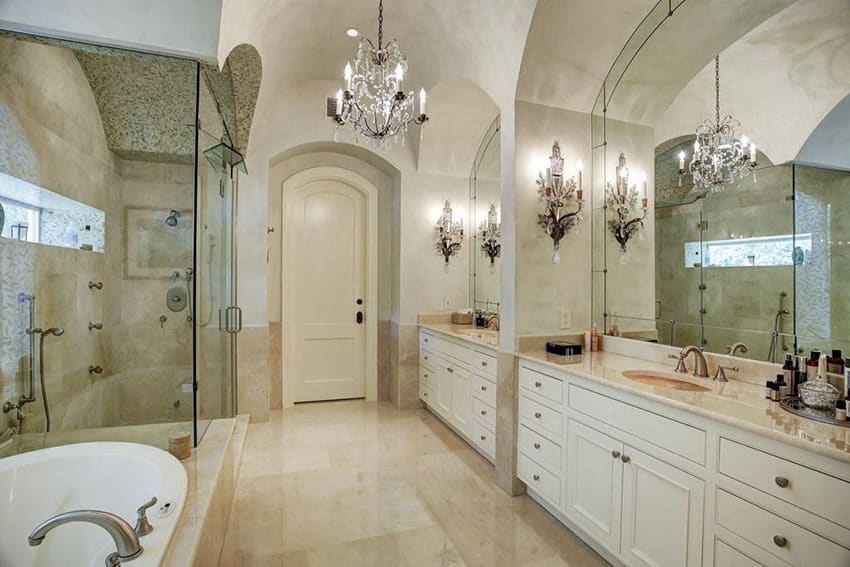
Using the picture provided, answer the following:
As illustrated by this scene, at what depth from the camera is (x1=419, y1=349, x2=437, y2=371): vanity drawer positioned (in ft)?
13.2

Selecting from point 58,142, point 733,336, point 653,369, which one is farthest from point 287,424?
point 733,336

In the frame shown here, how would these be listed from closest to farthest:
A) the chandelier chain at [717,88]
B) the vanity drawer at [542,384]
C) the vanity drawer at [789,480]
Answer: the vanity drawer at [789,480]
the chandelier chain at [717,88]
the vanity drawer at [542,384]

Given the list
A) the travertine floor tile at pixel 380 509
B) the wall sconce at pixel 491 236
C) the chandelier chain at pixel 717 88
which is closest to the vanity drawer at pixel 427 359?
the travertine floor tile at pixel 380 509

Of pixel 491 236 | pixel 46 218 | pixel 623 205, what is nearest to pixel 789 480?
pixel 623 205

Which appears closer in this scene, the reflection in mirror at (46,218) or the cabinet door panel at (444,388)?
the reflection in mirror at (46,218)

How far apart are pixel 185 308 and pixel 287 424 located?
1.80 meters

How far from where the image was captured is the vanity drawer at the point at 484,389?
296 centimetres

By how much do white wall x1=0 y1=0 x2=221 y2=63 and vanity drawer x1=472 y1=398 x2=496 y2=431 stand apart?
2666mm

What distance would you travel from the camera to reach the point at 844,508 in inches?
44.6

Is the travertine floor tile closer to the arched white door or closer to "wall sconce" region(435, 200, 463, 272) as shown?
the arched white door

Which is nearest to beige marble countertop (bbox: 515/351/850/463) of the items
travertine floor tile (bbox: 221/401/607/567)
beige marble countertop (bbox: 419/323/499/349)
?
beige marble countertop (bbox: 419/323/499/349)

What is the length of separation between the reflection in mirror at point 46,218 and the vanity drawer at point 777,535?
3273 millimetres

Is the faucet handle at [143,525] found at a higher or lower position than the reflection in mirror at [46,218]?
lower

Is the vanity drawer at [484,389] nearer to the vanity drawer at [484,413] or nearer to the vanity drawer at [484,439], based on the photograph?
the vanity drawer at [484,413]
